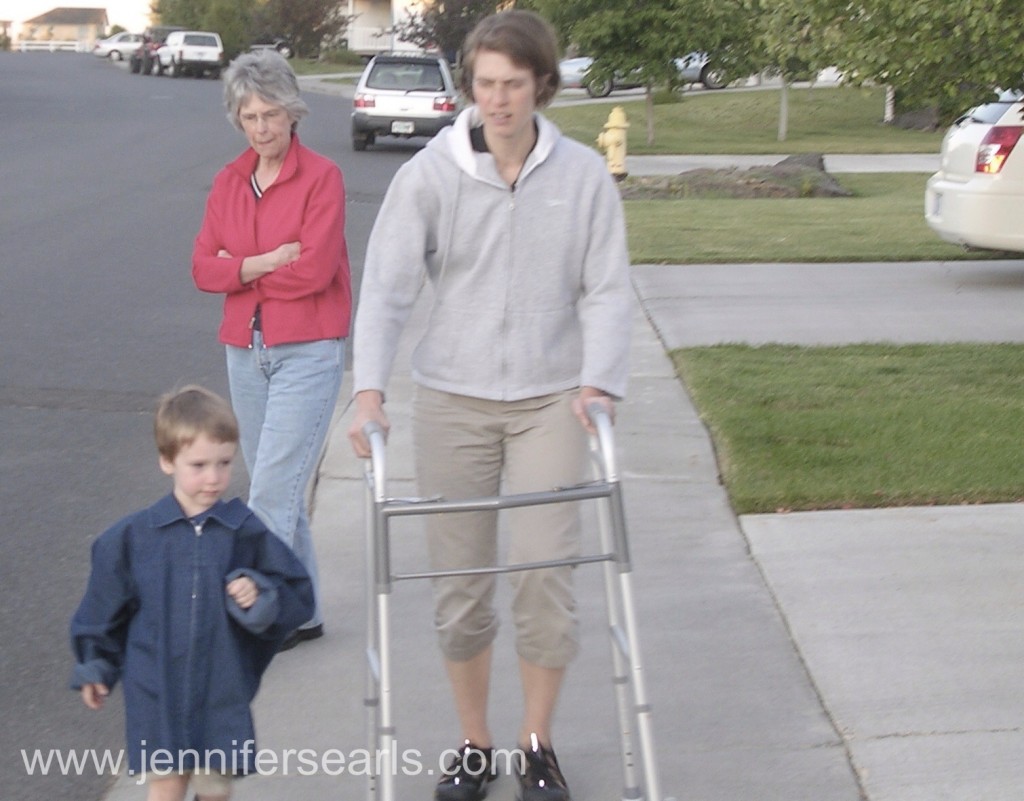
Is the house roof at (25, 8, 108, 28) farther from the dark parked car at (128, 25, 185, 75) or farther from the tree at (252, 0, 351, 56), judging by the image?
the dark parked car at (128, 25, 185, 75)

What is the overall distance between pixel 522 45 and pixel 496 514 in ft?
3.92

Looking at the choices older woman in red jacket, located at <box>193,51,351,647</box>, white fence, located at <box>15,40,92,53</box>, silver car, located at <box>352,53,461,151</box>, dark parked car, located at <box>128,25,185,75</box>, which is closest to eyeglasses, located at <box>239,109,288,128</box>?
older woman in red jacket, located at <box>193,51,351,647</box>

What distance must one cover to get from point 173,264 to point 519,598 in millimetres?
10188

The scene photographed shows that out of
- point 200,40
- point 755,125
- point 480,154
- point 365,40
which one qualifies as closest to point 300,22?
point 365,40

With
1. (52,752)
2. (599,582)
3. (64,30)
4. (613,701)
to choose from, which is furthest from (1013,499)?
(64,30)

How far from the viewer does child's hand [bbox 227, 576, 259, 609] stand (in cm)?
335

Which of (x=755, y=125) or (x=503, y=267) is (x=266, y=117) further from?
(x=755, y=125)

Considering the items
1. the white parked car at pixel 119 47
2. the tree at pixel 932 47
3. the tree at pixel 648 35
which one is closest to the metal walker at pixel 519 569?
the tree at pixel 932 47

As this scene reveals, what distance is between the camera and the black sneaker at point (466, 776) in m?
4.06

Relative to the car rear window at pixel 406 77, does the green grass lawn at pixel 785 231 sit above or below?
below

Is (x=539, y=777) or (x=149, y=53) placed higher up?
(x=539, y=777)

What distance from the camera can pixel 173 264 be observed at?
1349cm

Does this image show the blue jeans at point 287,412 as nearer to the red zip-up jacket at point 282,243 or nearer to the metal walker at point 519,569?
the red zip-up jacket at point 282,243

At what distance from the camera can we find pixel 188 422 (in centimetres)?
337
